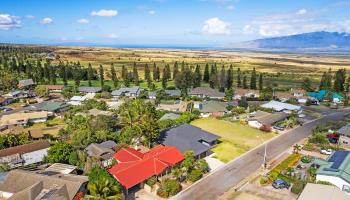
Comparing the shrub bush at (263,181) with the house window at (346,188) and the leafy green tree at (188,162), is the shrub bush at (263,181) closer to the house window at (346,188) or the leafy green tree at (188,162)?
the house window at (346,188)

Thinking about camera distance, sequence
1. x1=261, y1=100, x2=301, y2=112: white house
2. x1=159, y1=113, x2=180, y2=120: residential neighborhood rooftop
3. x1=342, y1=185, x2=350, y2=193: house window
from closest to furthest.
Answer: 1. x1=342, y1=185, x2=350, y2=193: house window
2. x1=159, y1=113, x2=180, y2=120: residential neighborhood rooftop
3. x1=261, y1=100, x2=301, y2=112: white house

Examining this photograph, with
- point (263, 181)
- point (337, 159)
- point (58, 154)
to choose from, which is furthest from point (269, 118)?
point (58, 154)

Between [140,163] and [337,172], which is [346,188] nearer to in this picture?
[337,172]

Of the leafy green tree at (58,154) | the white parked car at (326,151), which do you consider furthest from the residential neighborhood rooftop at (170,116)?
the white parked car at (326,151)

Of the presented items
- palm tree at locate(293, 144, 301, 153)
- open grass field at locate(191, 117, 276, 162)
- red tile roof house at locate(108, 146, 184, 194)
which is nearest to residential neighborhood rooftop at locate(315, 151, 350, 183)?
palm tree at locate(293, 144, 301, 153)

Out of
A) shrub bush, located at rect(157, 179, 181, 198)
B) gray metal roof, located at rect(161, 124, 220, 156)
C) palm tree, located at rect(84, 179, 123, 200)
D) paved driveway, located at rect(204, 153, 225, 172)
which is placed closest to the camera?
palm tree, located at rect(84, 179, 123, 200)

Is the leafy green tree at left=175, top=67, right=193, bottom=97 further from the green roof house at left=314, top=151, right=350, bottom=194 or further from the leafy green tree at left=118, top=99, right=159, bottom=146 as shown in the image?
the green roof house at left=314, top=151, right=350, bottom=194
